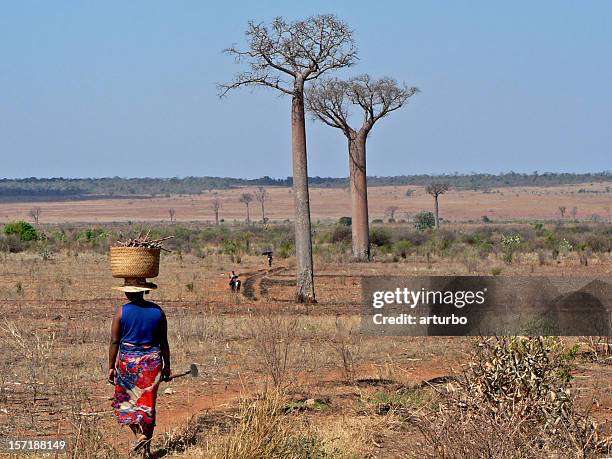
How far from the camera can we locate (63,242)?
121 ft

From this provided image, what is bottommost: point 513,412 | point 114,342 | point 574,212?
point 574,212

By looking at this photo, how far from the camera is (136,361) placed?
627 centimetres

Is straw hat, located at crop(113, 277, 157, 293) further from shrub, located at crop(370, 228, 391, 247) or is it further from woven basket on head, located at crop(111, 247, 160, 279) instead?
shrub, located at crop(370, 228, 391, 247)

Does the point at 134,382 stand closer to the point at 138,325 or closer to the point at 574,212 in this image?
the point at 138,325

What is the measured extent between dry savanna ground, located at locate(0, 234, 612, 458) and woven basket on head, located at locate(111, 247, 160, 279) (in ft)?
2.33

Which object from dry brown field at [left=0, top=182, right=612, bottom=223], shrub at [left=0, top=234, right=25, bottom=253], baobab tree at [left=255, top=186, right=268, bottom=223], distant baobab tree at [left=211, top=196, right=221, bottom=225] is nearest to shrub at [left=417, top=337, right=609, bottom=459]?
shrub at [left=0, top=234, right=25, bottom=253]

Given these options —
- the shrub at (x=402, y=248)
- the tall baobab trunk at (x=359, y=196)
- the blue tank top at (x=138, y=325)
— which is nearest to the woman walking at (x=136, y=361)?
the blue tank top at (x=138, y=325)

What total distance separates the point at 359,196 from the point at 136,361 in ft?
76.1

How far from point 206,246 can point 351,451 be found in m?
31.3

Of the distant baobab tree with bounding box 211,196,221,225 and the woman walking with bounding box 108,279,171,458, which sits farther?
the distant baobab tree with bounding box 211,196,221,225

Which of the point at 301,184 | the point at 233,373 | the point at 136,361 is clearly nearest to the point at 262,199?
A: the point at 301,184

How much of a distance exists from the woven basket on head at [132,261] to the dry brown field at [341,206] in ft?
260

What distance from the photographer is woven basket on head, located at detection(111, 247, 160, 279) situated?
627 cm

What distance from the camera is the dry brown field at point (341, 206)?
91.8 meters
